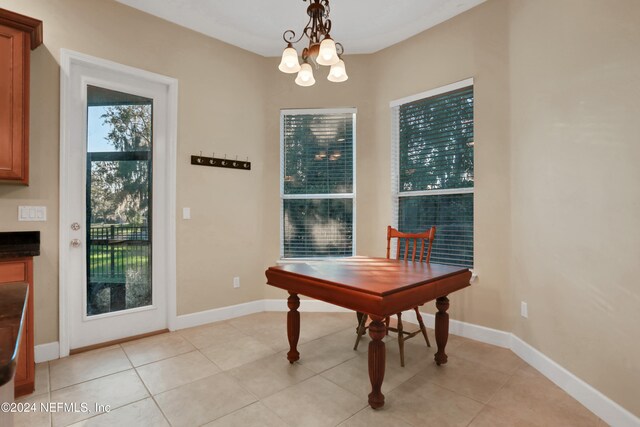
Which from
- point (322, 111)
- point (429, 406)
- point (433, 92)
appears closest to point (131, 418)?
point (429, 406)

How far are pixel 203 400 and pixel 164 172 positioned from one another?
209 centimetres

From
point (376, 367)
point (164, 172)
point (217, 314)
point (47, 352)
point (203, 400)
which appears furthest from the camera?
point (217, 314)

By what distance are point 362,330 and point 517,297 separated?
1286 millimetres

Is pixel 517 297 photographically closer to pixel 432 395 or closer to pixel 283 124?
pixel 432 395

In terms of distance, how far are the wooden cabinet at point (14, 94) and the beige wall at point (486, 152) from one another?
0.33m

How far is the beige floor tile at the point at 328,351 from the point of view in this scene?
2404mm

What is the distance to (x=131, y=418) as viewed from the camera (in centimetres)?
177

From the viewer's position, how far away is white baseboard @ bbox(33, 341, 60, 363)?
2420 mm

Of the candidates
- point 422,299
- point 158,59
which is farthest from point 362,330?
point 158,59

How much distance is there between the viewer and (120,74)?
2.86 meters

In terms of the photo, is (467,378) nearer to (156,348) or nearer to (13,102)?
(156,348)

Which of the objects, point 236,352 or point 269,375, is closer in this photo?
point 269,375

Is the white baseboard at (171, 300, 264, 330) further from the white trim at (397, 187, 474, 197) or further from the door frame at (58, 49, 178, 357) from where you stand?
the white trim at (397, 187, 474, 197)

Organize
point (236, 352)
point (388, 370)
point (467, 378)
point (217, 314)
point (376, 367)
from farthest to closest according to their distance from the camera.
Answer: point (217, 314) → point (236, 352) → point (388, 370) → point (467, 378) → point (376, 367)
